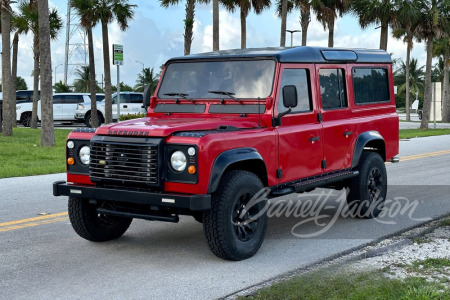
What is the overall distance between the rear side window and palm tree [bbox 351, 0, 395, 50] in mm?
27458

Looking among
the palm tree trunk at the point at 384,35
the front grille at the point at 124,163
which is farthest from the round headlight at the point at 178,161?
the palm tree trunk at the point at 384,35

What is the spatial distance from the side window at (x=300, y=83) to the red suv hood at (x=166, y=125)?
68 cm

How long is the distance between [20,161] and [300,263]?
1105 centimetres

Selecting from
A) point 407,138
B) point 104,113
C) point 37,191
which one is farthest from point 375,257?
point 104,113

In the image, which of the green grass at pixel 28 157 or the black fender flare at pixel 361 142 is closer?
the black fender flare at pixel 361 142

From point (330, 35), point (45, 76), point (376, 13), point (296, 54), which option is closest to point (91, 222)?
point (296, 54)

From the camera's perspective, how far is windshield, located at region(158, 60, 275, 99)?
738cm

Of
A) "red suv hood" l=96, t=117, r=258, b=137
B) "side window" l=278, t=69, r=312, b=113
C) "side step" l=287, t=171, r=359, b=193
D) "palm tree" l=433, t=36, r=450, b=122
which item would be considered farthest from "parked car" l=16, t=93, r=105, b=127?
"red suv hood" l=96, t=117, r=258, b=137

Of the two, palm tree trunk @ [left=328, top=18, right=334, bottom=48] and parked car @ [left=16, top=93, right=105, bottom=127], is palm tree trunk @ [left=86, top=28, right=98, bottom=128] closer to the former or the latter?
parked car @ [left=16, top=93, right=105, bottom=127]

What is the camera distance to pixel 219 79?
7.57 m

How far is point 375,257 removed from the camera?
6633mm

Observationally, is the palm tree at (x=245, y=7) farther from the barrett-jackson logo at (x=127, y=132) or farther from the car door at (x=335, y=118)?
the barrett-jackson logo at (x=127, y=132)

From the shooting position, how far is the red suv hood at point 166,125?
20.8 ft

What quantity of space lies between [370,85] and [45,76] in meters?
13.8
